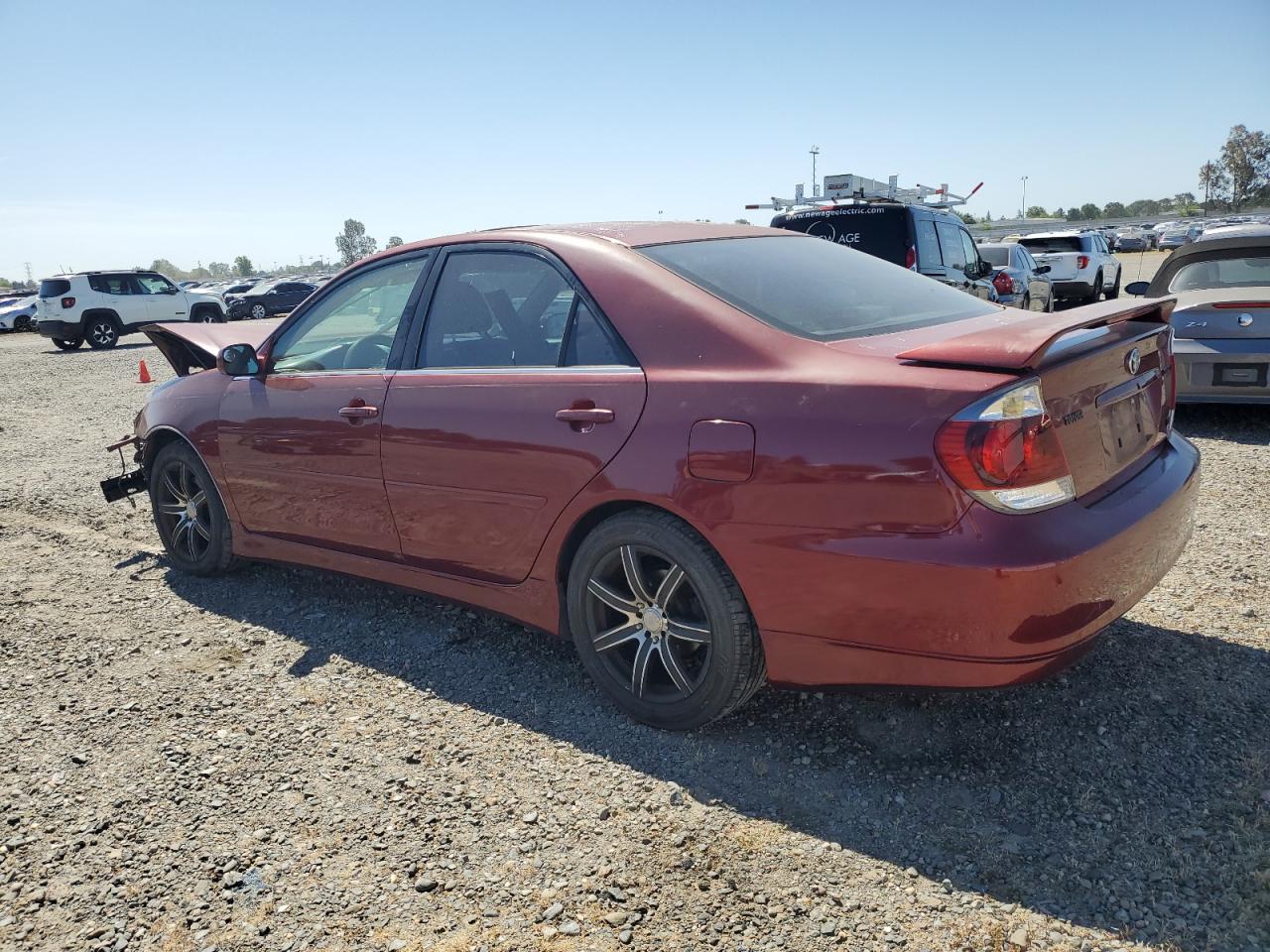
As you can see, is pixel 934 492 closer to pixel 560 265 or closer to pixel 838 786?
pixel 838 786

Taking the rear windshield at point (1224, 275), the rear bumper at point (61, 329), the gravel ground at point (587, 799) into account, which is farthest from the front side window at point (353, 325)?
the rear bumper at point (61, 329)

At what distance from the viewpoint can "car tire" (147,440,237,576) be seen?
15.1ft

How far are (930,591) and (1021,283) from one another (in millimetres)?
13399

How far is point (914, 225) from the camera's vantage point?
9773mm

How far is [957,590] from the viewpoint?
92.9 inches

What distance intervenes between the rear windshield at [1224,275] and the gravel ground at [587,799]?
13.5 feet

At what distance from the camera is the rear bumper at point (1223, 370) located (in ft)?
21.7

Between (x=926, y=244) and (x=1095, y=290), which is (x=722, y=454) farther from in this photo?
(x=1095, y=290)

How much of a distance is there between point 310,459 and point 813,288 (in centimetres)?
219

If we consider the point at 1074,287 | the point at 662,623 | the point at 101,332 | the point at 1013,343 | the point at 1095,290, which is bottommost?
the point at 662,623

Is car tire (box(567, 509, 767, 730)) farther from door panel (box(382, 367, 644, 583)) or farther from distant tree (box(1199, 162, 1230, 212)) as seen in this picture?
distant tree (box(1199, 162, 1230, 212))

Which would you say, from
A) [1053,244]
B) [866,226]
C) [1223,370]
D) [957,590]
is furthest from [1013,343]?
[1053,244]

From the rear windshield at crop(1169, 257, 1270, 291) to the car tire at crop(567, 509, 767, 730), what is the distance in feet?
21.0

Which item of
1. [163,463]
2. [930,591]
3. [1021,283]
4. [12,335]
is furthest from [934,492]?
[12,335]
